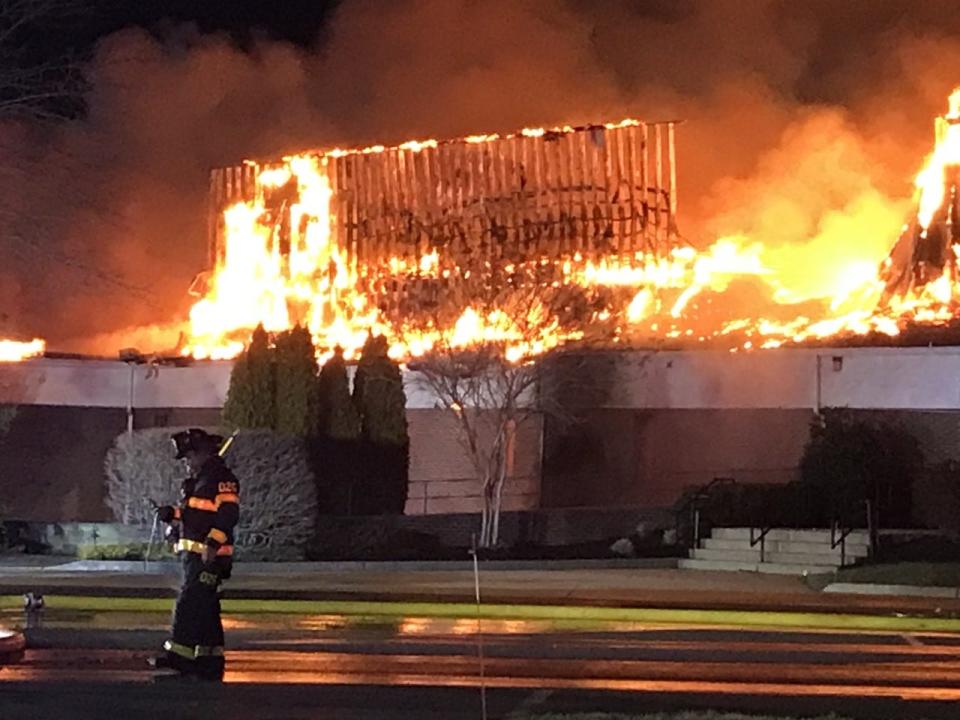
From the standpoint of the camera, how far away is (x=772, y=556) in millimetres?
25891

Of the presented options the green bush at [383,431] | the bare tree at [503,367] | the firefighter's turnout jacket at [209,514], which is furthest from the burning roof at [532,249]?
the firefighter's turnout jacket at [209,514]

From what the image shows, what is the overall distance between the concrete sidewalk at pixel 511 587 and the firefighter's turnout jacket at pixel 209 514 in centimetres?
804

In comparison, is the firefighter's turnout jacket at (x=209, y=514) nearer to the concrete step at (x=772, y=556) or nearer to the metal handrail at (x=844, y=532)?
the metal handrail at (x=844, y=532)

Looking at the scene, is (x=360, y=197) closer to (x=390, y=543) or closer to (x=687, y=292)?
(x=687, y=292)

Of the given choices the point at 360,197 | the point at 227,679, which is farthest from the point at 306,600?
the point at 360,197

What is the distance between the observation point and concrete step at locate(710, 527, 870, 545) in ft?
85.0

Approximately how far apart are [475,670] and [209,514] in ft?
8.11

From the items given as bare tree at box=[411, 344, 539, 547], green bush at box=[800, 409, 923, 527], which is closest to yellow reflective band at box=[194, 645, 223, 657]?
bare tree at box=[411, 344, 539, 547]

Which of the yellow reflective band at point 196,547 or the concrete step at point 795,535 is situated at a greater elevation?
the yellow reflective band at point 196,547

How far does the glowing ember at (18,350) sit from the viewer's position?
116ft

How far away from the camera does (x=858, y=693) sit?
1133 cm

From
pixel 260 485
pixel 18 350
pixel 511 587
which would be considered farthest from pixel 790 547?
pixel 18 350

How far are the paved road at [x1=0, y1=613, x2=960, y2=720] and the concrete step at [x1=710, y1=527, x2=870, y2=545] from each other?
9.88m

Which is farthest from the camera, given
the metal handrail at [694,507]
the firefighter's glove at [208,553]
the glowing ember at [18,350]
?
the glowing ember at [18,350]
